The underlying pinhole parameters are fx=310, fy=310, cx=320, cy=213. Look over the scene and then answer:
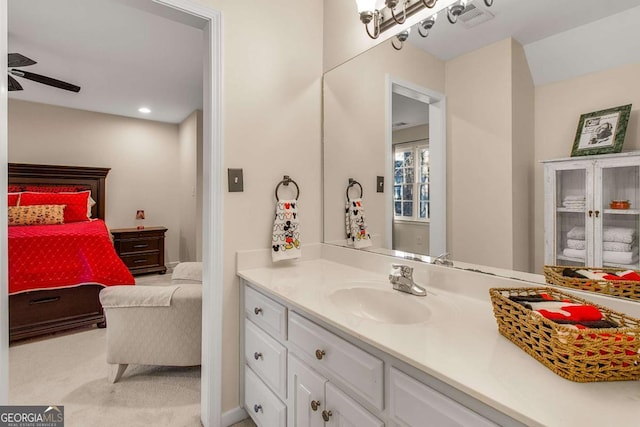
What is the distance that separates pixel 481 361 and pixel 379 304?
0.67 m

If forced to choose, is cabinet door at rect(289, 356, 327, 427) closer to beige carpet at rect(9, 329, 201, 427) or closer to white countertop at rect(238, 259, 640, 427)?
white countertop at rect(238, 259, 640, 427)

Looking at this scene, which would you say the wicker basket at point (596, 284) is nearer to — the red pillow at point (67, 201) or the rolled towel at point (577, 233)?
the rolled towel at point (577, 233)

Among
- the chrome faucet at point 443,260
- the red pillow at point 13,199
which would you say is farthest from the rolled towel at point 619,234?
the red pillow at point 13,199

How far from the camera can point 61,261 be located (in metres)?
2.85

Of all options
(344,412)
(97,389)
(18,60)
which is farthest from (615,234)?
(18,60)

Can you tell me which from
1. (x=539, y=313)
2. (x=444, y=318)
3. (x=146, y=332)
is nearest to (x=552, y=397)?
(x=539, y=313)

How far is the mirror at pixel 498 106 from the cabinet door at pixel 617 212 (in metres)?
0.07

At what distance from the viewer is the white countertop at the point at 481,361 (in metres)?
0.56

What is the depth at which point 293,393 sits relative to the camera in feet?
4.10

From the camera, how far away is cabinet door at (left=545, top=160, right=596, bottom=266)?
1019mm

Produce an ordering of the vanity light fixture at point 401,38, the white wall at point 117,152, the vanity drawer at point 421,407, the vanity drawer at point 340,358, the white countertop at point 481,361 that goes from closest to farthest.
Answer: the white countertop at point 481,361 → the vanity drawer at point 421,407 → the vanity drawer at point 340,358 → the vanity light fixture at point 401,38 → the white wall at point 117,152

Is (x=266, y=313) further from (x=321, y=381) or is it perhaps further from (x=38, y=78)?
(x=38, y=78)

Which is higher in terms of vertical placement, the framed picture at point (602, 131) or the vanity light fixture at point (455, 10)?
the vanity light fixture at point (455, 10)

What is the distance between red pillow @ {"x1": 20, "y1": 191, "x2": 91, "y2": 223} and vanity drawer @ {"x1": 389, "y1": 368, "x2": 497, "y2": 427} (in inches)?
192
